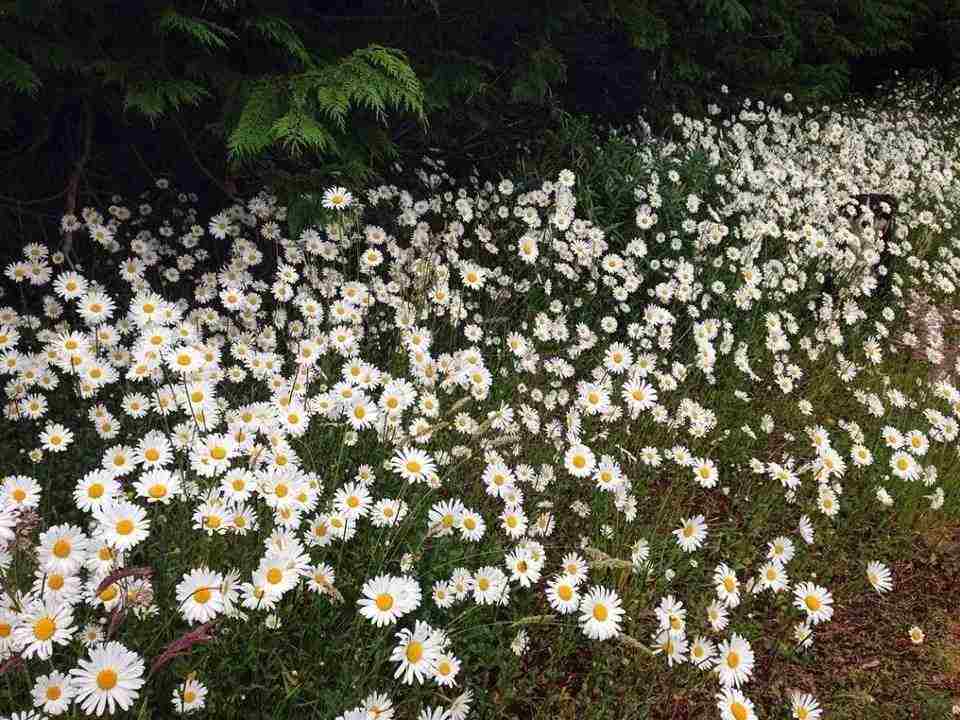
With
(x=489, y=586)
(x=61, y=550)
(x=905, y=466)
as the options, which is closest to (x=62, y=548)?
(x=61, y=550)

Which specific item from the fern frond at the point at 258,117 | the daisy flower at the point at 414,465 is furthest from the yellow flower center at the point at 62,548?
the fern frond at the point at 258,117

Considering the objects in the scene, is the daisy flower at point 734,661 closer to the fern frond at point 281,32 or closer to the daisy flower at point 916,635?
the daisy flower at point 916,635

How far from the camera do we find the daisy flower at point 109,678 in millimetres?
1413

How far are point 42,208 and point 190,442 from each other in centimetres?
236

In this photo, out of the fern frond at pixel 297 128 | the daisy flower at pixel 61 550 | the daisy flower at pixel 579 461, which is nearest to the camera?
the daisy flower at pixel 61 550

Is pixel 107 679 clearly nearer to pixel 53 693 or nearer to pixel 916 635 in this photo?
pixel 53 693

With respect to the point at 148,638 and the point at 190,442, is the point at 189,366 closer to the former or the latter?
the point at 190,442

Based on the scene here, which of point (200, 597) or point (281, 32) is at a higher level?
point (281, 32)

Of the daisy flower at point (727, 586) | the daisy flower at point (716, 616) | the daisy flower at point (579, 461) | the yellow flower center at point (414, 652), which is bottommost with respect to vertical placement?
the yellow flower center at point (414, 652)

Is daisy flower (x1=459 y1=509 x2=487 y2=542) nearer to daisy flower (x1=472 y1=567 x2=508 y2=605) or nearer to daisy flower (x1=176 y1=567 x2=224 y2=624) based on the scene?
daisy flower (x1=472 y1=567 x2=508 y2=605)

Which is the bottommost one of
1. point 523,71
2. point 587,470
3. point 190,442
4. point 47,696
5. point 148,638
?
point 47,696

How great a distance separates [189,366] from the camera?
8.05 ft

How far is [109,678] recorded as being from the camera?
1435 millimetres

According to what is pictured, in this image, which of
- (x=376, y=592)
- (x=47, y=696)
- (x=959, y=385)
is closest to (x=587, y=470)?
(x=376, y=592)
